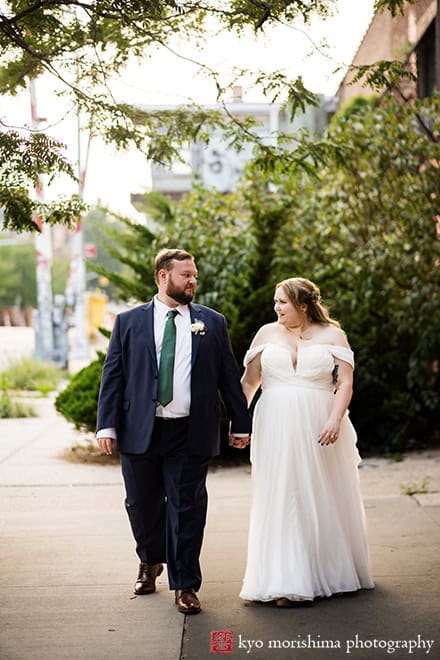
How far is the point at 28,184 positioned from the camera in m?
6.87

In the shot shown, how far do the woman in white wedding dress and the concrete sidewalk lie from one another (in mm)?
182

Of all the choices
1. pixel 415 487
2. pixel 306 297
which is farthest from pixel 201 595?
pixel 415 487

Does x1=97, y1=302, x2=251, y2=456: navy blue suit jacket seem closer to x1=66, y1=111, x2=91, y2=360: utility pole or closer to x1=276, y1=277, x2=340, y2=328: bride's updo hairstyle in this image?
x1=276, y1=277, x2=340, y2=328: bride's updo hairstyle

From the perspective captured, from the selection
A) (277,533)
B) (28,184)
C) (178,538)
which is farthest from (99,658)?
(28,184)

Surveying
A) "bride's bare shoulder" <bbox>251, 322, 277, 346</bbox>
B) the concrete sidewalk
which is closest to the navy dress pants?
the concrete sidewalk

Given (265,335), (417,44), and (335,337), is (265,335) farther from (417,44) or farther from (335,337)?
(417,44)

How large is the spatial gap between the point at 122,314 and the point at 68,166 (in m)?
1.24

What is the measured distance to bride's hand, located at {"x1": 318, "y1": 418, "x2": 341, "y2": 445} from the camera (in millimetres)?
6164

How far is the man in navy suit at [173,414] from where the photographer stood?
6.10 meters

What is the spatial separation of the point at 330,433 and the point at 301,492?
0.41 m

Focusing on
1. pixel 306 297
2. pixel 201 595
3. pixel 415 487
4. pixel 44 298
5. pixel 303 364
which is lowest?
pixel 44 298

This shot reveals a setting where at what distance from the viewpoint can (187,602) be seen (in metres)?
5.98

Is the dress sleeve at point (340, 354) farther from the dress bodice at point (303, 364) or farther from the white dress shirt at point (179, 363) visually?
the white dress shirt at point (179, 363)

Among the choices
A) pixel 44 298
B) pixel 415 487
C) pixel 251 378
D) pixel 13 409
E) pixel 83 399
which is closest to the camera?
pixel 251 378
